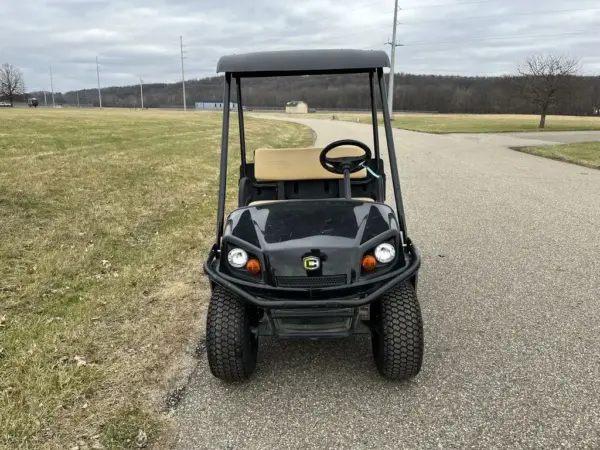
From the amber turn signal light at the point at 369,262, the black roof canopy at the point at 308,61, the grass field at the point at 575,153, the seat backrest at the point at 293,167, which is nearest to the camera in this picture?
the amber turn signal light at the point at 369,262

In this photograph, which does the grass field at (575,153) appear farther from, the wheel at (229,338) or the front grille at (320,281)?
the wheel at (229,338)

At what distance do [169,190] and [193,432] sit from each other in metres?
6.48

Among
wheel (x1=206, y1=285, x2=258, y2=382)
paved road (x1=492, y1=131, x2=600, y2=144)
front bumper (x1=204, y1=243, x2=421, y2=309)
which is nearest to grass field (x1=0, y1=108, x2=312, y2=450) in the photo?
wheel (x1=206, y1=285, x2=258, y2=382)

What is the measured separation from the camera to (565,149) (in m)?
16.6

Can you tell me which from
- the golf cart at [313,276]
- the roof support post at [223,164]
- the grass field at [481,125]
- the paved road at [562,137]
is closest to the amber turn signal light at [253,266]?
the golf cart at [313,276]

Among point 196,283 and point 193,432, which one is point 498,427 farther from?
point 196,283

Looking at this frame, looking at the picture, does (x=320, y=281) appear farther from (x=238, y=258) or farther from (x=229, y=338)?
(x=229, y=338)

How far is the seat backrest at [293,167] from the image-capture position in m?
3.98

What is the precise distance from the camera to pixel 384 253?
8.73 ft

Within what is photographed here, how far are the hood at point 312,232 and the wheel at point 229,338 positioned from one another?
0.30 metres

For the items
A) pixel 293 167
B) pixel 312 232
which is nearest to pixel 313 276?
pixel 312 232

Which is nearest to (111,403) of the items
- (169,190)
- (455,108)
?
(169,190)

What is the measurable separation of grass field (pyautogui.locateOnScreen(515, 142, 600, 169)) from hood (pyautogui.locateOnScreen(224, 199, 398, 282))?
1170cm

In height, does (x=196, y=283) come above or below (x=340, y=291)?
below
